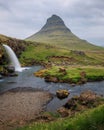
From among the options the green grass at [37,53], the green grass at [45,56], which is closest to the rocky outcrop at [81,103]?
the green grass at [45,56]

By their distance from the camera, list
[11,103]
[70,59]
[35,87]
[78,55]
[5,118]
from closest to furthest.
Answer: [5,118] → [11,103] → [35,87] → [70,59] → [78,55]

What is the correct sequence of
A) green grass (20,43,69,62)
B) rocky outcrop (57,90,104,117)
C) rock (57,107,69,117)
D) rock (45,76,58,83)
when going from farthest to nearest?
green grass (20,43,69,62)
rock (45,76,58,83)
rocky outcrop (57,90,104,117)
rock (57,107,69,117)

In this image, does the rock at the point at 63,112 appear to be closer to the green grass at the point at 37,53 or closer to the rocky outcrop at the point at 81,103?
the rocky outcrop at the point at 81,103

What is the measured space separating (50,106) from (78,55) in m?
129

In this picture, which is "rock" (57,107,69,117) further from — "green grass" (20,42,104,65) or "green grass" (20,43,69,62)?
"green grass" (20,43,69,62)

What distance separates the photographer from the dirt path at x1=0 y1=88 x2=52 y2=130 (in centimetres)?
3886

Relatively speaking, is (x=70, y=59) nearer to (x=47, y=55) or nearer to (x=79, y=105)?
(x=47, y=55)

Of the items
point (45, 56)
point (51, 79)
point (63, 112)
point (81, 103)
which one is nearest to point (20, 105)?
point (63, 112)

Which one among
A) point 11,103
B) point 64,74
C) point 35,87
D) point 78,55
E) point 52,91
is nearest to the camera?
point 11,103

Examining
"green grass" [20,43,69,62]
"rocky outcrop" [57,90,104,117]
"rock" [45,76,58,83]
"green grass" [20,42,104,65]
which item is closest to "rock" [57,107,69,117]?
"rocky outcrop" [57,90,104,117]

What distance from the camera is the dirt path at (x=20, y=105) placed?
38859 mm

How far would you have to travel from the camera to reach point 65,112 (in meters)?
41.2

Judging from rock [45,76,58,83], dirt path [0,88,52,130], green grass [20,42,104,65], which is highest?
green grass [20,42,104,65]

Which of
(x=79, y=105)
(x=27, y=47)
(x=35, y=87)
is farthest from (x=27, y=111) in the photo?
(x=27, y=47)
